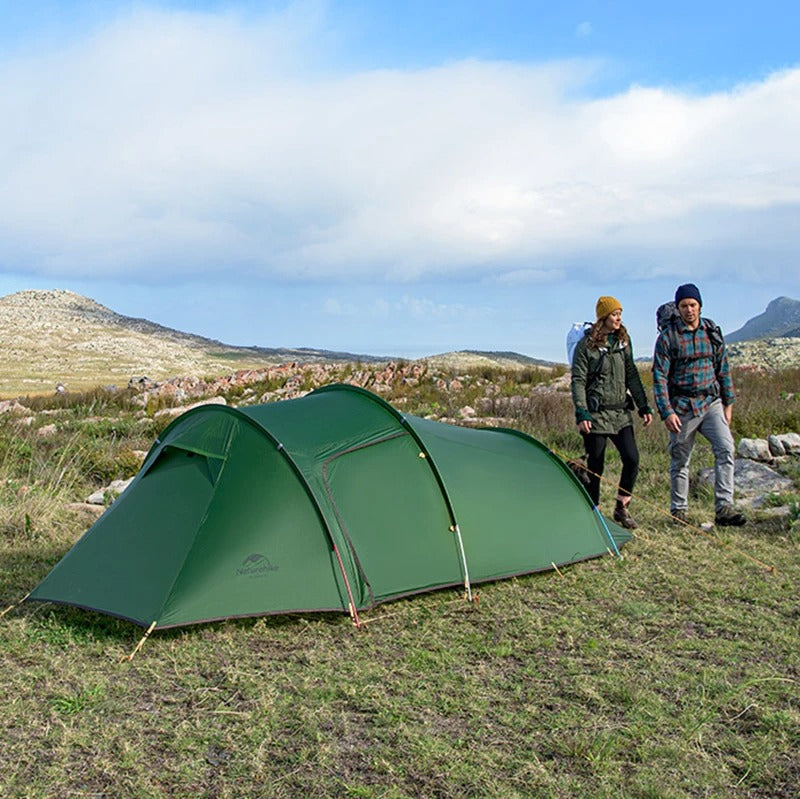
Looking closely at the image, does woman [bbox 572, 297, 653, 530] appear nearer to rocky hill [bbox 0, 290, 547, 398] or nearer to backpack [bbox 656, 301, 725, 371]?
backpack [bbox 656, 301, 725, 371]

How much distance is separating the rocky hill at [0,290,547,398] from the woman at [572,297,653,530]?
1428 inches

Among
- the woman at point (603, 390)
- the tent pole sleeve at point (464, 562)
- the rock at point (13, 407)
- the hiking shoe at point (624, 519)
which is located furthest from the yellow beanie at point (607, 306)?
the rock at point (13, 407)

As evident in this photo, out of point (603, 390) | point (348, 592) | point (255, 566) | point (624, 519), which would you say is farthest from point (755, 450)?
point (255, 566)

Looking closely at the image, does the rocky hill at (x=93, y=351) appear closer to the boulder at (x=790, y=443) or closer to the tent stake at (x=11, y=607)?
the boulder at (x=790, y=443)

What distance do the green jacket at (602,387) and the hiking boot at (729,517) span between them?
1.32 meters

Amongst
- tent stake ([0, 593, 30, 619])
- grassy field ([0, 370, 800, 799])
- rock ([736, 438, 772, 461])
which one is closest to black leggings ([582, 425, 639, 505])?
grassy field ([0, 370, 800, 799])

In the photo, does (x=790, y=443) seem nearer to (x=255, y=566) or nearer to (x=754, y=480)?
(x=754, y=480)

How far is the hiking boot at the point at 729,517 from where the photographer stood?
8172mm

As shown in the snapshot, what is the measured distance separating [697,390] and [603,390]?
3.19 feet

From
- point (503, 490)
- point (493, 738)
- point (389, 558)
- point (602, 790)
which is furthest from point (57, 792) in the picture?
point (503, 490)

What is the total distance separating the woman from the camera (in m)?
7.91

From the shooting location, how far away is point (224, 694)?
15.4ft

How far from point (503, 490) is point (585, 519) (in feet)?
3.02

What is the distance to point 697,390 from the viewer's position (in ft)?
26.7
